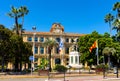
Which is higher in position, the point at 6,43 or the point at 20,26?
the point at 20,26

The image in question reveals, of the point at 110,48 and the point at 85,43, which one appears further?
the point at 85,43

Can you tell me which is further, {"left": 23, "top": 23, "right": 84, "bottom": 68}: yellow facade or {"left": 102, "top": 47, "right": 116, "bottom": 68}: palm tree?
{"left": 23, "top": 23, "right": 84, "bottom": 68}: yellow facade

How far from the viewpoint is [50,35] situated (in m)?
121

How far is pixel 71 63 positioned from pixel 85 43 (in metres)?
14.5

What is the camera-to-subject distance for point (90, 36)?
95.7m

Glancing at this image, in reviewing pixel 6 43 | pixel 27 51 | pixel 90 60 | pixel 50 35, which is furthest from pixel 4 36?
pixel 50 35

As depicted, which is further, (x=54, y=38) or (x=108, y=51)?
(x=54, y=38)

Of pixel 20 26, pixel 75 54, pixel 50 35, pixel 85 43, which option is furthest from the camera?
pixel 50 35

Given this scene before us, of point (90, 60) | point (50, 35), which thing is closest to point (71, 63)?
point (90, 60)

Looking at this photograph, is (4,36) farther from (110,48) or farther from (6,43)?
(110,48)

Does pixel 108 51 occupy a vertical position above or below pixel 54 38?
below

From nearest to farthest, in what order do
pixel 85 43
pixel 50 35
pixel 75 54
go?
pixel 75 54 < pixel 85 43 < pixel 50 35

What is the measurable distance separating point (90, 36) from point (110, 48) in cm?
971

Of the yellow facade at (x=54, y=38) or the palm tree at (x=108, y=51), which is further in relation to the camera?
the yellow facade at (x=54, y=38)
